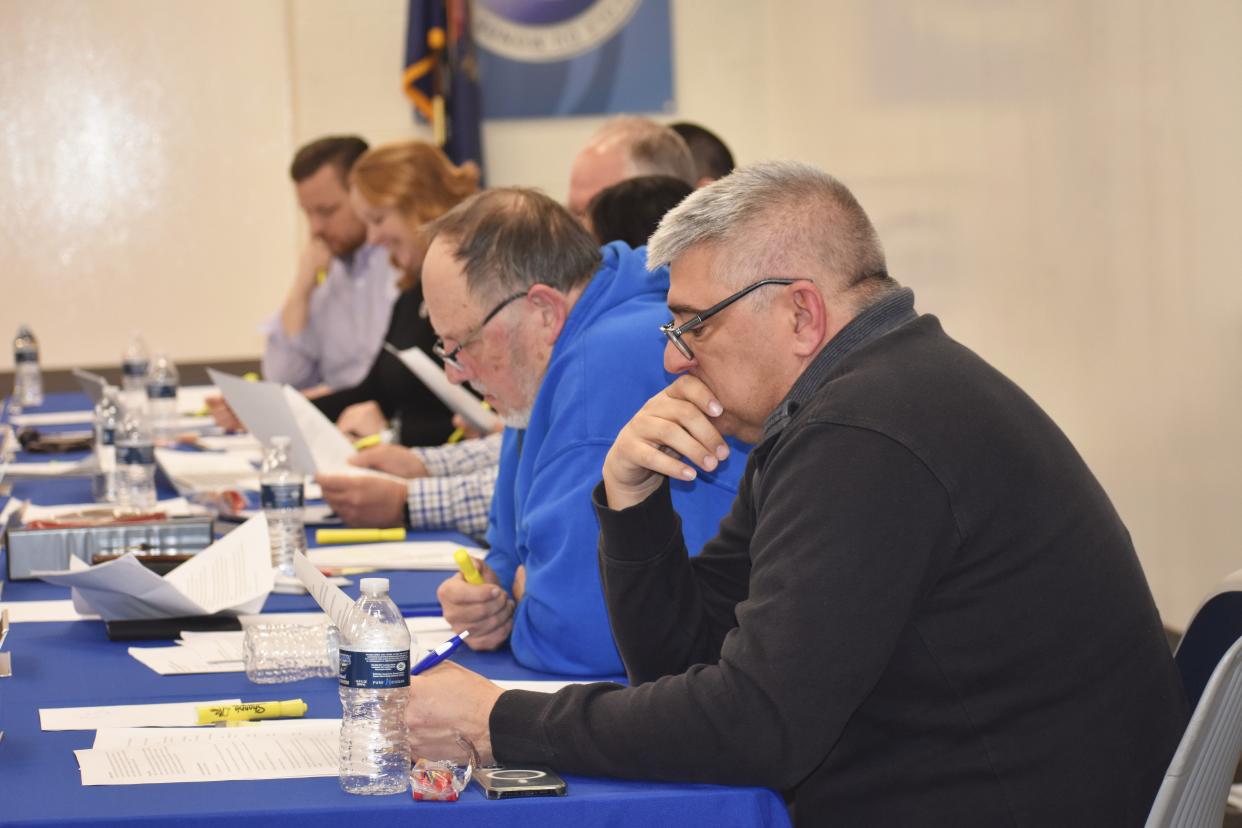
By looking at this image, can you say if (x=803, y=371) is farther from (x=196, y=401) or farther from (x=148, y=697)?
(x=196, y=401)

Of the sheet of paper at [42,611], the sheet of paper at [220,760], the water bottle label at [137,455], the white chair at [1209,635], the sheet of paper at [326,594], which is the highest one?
the sheet of paper at [326,594]

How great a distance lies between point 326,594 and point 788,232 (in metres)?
0.60

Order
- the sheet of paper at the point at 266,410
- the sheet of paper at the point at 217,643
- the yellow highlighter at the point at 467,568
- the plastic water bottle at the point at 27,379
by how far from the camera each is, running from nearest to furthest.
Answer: the sheet of paper at the point at 217,643 < the yellow highlighter at the point at 467,568 < the sheet of paper at the point at 266,410 < the plastic water bottle at the point at 27,379

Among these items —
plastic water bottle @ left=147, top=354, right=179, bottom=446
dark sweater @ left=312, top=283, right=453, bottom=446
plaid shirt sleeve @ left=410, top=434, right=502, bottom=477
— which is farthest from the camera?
plastic water bottle @ left=147, top=354, right=179, bottom=446

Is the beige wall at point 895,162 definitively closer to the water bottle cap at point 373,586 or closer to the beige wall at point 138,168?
the beige wall at point 138,168

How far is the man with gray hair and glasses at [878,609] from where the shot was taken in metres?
1.30

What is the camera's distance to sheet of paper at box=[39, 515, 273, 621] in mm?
1947

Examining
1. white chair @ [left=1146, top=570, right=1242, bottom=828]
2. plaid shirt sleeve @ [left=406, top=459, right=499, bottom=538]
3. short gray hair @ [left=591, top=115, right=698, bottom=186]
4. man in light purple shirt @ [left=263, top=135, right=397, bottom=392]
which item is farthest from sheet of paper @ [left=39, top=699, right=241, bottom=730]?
man in light purple shirt @ [left=263, top=135, right=397, bottom=392]

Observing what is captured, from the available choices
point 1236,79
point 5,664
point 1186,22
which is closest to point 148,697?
point 5,664

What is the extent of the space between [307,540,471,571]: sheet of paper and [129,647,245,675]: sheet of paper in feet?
1.75

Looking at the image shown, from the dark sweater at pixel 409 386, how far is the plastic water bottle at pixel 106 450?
2.79ft

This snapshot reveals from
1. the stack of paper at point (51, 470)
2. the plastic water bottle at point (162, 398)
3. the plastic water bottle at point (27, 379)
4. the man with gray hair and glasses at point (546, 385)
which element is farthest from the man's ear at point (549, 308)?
the plastic water bottle at point (27, 379)

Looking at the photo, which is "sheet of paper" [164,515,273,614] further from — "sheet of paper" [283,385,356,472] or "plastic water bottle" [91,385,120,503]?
"plastic water bottle" [91,385,120,503]

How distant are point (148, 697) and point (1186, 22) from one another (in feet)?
9.60
